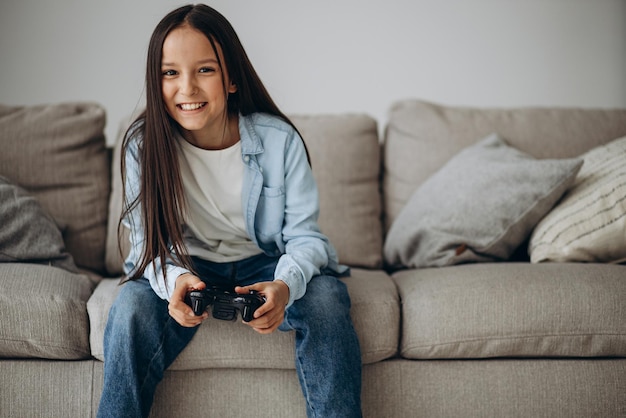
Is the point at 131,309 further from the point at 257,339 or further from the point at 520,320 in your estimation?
the point at 520,320

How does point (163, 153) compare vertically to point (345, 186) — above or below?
above

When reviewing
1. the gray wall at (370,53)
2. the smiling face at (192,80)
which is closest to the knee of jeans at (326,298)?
the smiling face at (192,80)

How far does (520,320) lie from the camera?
136 centimetres

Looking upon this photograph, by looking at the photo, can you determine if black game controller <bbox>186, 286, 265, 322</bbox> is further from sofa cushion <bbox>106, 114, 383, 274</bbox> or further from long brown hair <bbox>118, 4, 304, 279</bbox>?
sofa cushion <bbox>106, 114, 383, 274</bbox>

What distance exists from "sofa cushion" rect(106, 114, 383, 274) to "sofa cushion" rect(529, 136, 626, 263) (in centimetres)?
48

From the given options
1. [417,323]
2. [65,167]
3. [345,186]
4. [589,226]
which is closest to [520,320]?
[417,323]

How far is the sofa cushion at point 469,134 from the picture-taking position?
1928 mm

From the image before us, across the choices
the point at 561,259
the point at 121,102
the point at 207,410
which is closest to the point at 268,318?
the point at 207,410

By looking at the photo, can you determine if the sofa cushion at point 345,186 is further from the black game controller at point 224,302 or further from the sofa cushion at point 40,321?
the black game controller at point 224,302

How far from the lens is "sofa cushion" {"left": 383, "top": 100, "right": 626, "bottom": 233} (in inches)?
75.9

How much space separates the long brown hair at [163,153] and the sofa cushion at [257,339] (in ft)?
0.44

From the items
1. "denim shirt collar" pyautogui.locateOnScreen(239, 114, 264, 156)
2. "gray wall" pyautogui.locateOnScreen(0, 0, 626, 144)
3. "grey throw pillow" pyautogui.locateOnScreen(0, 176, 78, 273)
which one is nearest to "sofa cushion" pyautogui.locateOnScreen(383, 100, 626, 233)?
"gray wall" pyautogui.locateOnScreen(0, 0, 626, 144)

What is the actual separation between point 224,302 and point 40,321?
0.44 metres

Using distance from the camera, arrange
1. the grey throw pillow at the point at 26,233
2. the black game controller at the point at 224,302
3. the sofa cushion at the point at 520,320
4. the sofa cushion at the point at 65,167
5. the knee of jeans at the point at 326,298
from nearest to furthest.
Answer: the black game controller at the point at 224,302 → the knee of jeans at the point at 326,298 → the sofa cushion at the point at 520,320 → the grey throw pillow at the point at 26,233 → the sofa cushion at the point at 65,167
